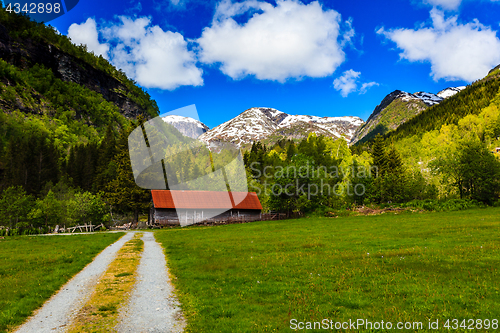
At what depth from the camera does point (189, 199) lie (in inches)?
2388

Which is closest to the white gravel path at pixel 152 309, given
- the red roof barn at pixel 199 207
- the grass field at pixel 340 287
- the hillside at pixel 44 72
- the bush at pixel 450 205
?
the grass field at pixel 340 287

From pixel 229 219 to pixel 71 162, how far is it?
6290cm

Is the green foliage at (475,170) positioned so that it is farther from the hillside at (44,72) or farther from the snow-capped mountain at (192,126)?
the hillside at (44,72)

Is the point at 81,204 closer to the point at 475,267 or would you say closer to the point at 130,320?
the point at 130,320

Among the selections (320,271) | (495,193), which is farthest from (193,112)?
(495,193)

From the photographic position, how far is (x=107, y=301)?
28.9ft

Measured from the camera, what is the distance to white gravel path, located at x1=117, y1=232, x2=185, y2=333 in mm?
6863

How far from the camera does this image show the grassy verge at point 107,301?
6.94 m

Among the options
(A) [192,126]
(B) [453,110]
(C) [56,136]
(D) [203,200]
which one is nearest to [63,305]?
(A) [192,126]

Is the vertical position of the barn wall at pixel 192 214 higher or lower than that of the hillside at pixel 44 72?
lower

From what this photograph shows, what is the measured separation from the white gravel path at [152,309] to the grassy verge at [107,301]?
0.90 feet

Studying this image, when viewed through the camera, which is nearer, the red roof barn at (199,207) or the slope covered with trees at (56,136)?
the slope covered with trees at (56,136)

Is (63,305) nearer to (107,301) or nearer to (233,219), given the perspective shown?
(107,301)

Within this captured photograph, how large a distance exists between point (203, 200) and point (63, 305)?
52.8 meters
